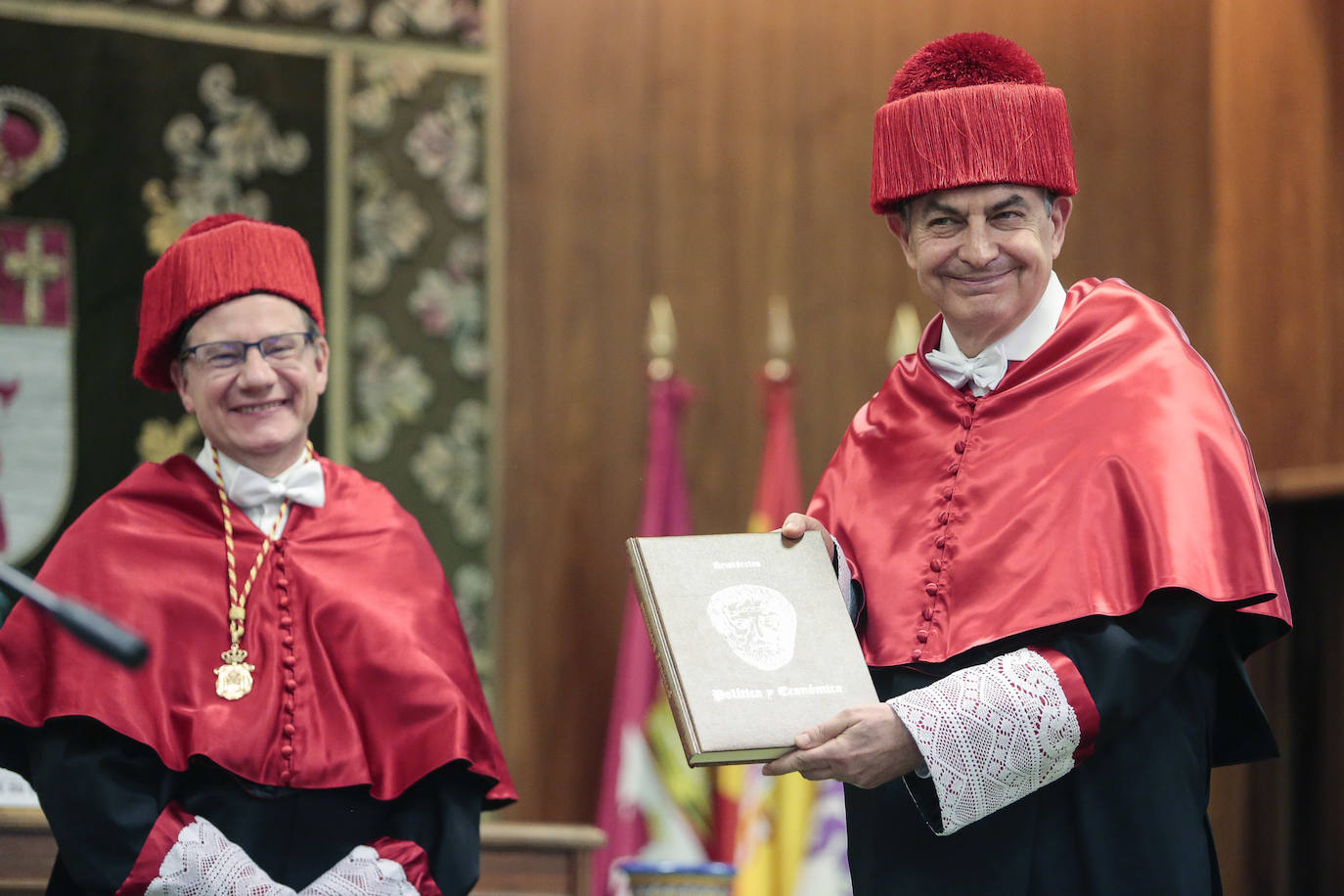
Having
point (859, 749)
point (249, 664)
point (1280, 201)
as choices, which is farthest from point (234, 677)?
point (1280, 201)

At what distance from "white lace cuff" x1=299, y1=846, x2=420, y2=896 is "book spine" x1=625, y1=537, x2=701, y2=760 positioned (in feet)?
1.76

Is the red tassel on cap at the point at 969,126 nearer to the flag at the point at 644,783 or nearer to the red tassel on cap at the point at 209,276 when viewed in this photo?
the red tassel on cap at the point at 209,276

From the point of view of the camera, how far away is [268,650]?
8.69ft

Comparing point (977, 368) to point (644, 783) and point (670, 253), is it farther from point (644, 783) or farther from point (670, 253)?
point (670, 253)

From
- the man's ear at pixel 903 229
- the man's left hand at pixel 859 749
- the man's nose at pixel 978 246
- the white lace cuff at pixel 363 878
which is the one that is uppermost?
the man's ear at pixel 903 229

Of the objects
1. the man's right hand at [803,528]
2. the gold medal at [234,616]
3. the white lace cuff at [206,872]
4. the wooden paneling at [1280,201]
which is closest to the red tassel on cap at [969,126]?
the man's right hand at [803,528]

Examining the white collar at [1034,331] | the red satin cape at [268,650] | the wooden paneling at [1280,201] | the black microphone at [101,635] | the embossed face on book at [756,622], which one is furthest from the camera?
the wooden paneling at [1280,201]

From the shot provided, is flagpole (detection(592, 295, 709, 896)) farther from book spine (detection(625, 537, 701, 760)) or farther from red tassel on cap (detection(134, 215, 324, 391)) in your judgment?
book spine (detection(625, 537, 701, 760))

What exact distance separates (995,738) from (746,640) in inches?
14.6

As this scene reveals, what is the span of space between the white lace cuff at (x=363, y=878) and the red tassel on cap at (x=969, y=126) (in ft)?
4.08

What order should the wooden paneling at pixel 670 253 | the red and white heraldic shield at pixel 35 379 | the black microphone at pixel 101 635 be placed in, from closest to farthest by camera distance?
the black microphone at pixel 101 635 → the red and white heraldic shield at pixel 35 379 → the wooden paneling at pixel 670 253

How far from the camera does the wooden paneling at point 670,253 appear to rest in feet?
17.1

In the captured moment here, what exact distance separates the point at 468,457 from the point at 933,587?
2.92m

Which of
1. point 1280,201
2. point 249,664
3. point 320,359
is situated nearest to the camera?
point 249,664
